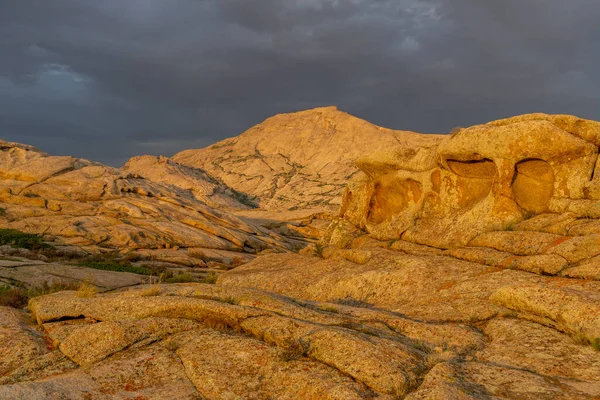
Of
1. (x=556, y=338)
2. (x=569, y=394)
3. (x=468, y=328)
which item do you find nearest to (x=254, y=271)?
→ (x=468, y=328)

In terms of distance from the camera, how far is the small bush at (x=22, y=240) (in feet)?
135

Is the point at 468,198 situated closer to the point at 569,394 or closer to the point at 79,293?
the point at 569,394

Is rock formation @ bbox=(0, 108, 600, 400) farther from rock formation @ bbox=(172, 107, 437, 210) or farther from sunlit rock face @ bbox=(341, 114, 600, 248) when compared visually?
rock formation @ bbox=(172, 107, 437, 210)

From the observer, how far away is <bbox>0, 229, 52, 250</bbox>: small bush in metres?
41.0

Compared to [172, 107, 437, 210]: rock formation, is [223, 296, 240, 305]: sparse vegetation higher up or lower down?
lower down

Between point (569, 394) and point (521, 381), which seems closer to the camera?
point (569, 394)

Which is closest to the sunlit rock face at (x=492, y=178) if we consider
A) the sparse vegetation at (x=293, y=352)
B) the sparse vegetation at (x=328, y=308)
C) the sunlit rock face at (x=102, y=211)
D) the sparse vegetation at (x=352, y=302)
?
the sparse vegetation at (x=352, y=302)

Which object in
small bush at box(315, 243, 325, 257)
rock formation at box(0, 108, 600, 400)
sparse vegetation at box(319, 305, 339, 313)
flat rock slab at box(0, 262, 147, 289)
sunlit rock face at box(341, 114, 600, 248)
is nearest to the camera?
rock formation at box(0, 108, 600, 400)

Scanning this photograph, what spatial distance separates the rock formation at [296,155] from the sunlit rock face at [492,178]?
78.6m

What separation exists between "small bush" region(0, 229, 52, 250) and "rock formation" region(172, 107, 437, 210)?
226 feet

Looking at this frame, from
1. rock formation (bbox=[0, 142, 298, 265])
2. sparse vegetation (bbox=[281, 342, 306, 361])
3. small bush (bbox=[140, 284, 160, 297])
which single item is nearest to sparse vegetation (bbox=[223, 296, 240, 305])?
small bush (bbox=[140, 284, 160, 297])

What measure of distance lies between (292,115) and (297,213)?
95.1 meters

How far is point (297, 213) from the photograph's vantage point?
81062 mm

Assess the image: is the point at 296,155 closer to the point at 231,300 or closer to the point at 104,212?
the point at 104,212
